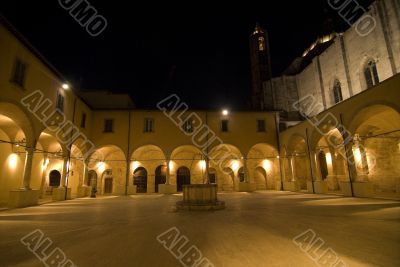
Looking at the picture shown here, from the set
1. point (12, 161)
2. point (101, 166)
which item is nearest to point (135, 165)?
point (101, 166)

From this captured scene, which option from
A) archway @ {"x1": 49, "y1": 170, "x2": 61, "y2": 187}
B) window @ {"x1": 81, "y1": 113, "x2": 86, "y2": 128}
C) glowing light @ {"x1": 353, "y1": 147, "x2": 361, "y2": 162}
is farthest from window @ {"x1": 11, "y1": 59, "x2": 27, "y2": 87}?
glowing light @ {"x1": 353, "y1": 147, "x2": 361, "y2": 162}

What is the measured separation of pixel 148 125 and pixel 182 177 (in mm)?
6441

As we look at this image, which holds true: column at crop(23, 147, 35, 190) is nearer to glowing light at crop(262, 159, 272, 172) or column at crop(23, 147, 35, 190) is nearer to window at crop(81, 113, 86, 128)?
window at crop(81, 113, 86, 128)

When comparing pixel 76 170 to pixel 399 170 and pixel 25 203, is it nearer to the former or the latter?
pixel 25 203

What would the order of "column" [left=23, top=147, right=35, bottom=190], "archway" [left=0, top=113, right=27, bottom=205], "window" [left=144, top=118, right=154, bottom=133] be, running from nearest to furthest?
"column" [left=23, top=147, right=35, bottom=190] < "archway" [left=0, top=113, right=27, bottom=205] < "window" [left=144, top=118, right=154, bottom=133]

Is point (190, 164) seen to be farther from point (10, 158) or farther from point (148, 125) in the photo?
point (10, 158)

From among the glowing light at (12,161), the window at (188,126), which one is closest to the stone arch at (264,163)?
the window at (188,126)

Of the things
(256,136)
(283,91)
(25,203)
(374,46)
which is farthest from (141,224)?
(283,91)

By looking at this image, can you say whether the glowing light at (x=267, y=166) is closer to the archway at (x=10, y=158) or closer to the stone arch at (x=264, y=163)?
the stone arch at (x=264, y=163)

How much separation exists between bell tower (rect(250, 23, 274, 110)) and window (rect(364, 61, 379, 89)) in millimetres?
15201

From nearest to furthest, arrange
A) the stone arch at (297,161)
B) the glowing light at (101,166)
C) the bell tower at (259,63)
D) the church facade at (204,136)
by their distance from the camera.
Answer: the church facade at (204,136) → the stone arch at (297,161) → the glowing light at (101,166) → the bell tower at (259,63)

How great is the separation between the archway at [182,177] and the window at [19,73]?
1503 cm

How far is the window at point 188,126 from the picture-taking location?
20.8 m

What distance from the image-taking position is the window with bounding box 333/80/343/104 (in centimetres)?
2181
